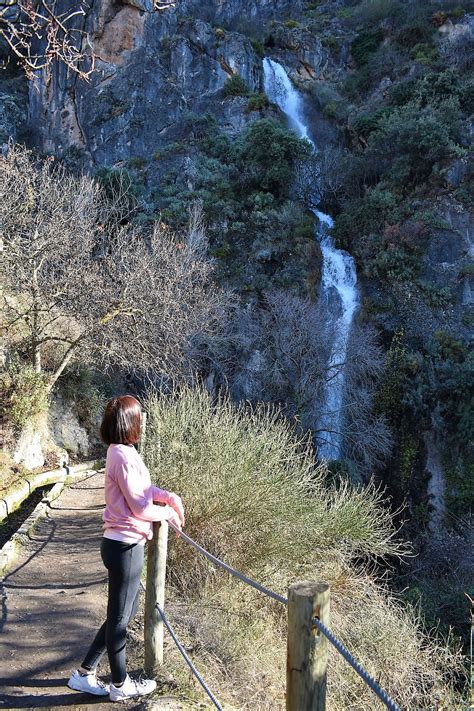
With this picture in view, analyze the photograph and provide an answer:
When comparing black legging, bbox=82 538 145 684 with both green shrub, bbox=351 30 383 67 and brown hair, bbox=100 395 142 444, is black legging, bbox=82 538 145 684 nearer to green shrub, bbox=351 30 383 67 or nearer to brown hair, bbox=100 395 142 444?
brown hair, bbox=100 395 142 444

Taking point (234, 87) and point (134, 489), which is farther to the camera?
point (234, 87)

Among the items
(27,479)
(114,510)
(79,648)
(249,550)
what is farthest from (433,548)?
(114,510)

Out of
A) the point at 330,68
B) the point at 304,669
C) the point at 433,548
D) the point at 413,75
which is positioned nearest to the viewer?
the point at 304,669

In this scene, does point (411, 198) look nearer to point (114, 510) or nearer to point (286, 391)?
point (286, 391)

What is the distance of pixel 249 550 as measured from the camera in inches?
225

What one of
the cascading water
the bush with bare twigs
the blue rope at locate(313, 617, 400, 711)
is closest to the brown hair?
the blue rope at locate(313, 617, 400, 711)

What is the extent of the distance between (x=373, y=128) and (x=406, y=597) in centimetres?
1992

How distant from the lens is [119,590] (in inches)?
112

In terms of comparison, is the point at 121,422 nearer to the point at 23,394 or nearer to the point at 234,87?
the point at 23,394

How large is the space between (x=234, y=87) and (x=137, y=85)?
4.97 meters

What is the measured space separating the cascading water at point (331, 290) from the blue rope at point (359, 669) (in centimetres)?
1078

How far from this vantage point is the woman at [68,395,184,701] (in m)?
2.80

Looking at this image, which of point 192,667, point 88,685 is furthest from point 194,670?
point 88,685

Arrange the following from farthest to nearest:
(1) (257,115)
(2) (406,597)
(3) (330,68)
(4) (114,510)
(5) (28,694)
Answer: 1. (3) (330,68)
2. (1) (257,115)
3. (2) (406,597)
4. (5) (28,694)
5. (4) (114,510)
